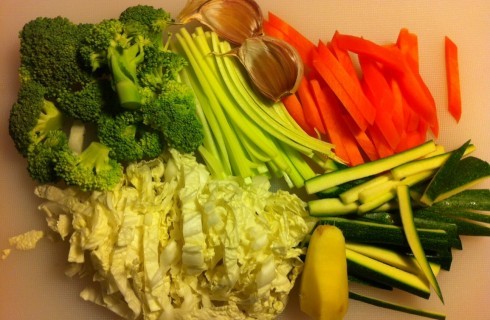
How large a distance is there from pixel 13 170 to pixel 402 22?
2.30 metres

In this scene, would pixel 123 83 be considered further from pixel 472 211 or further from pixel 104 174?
pixel 472 211

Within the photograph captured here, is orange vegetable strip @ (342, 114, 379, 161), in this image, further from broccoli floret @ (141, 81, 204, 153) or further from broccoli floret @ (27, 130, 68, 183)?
broccoli floret @ (27, 130, 68, 183)

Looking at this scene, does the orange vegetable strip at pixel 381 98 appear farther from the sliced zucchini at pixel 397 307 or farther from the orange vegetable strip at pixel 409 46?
the sliced zucchini at pixel 397 307

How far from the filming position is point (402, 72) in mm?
2240

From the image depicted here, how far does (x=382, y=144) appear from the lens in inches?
89.1

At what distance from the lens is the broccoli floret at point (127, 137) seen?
2.11m

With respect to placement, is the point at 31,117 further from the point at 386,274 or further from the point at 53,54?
the point at 386,274

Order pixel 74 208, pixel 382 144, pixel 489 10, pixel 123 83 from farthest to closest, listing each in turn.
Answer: pixel 489 10
pixel 382 144
pixel 74 208
pixel 123 83

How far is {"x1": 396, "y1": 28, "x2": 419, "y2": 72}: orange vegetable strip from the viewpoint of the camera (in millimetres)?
2312

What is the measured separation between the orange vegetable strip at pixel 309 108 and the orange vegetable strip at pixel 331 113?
2 centimetres

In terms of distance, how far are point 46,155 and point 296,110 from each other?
1.24 m

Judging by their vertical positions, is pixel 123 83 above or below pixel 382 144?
above

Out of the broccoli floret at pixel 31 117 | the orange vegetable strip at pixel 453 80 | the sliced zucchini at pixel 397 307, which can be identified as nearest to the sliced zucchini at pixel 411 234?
the sliced zucchini at pixel 397 307

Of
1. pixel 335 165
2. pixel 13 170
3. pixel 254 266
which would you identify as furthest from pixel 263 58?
pixel 13 170
